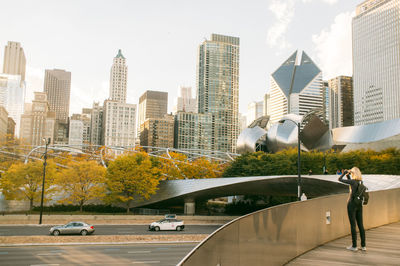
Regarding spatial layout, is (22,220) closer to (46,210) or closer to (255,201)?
(46,210)

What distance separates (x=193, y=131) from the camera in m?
182

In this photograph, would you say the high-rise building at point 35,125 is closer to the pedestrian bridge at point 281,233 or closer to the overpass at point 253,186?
the overpass at point 253,186

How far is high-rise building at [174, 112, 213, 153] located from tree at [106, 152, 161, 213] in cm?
12972

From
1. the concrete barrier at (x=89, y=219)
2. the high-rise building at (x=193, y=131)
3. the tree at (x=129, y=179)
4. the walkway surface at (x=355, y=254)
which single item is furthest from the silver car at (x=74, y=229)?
the high-rise building at (x=193, y=131)

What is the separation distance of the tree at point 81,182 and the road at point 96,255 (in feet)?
72.7

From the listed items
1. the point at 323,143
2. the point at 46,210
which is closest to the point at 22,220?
the point at 46,210

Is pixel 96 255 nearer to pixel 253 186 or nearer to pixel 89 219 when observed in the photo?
pixel 89 219

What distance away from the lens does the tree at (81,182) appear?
41.9 m

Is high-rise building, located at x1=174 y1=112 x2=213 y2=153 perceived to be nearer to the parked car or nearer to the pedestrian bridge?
the parked car

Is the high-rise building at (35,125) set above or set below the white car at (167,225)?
above

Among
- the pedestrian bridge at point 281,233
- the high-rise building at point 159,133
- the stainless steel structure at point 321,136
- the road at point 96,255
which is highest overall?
the high-rise building at point 159,133

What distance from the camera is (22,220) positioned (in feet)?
108

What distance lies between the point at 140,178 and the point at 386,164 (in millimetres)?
30532

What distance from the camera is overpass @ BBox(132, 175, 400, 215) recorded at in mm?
32406
